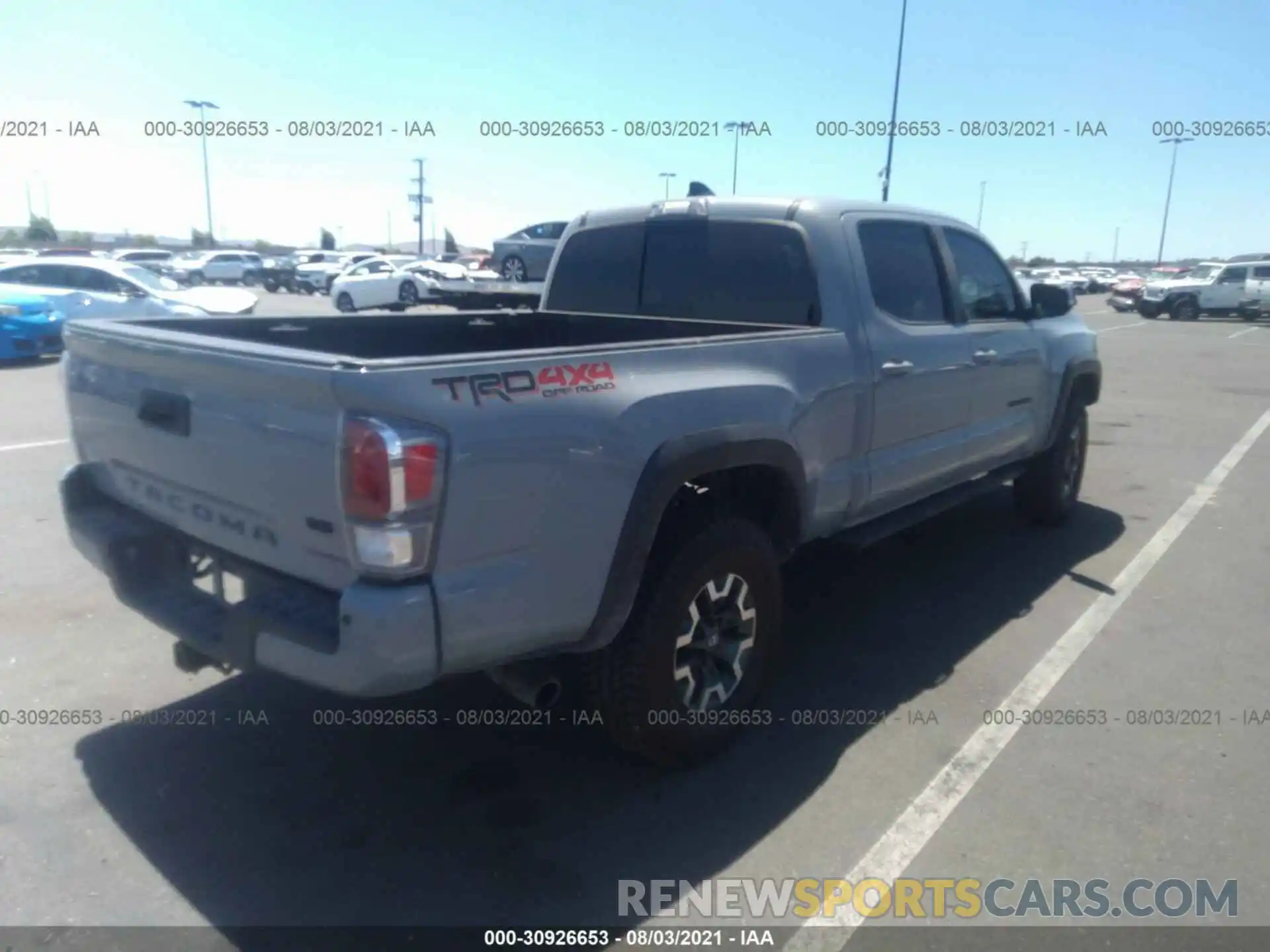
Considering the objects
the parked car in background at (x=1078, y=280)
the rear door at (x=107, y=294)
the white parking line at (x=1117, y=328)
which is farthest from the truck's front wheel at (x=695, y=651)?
the parked car in background at (x=1078, y=280)

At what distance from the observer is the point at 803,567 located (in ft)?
19.0

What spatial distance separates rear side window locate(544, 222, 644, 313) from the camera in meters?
5.00

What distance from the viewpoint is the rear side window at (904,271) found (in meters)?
4.50

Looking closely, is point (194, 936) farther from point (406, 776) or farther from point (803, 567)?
point (803, 567)

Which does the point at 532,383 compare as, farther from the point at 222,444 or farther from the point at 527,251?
the point at 527,251

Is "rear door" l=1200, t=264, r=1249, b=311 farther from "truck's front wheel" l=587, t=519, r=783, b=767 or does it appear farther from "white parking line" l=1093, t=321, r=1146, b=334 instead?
"truck's front wheel" l=587, t=519, r=783, b=767

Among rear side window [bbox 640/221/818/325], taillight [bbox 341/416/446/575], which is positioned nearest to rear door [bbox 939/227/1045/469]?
rear side window [bbox 640/221/818/325]

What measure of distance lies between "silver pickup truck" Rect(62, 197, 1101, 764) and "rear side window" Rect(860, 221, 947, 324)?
0.07 ft

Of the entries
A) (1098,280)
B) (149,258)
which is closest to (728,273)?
(149,258)

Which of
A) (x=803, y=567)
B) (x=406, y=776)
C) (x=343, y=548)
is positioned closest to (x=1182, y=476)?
(x=803, y=567)

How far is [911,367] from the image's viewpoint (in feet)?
14.8

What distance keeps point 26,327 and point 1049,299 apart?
1351 cm

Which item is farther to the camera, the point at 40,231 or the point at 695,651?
the point at 40,231

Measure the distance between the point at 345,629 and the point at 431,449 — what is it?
519 millimetres
